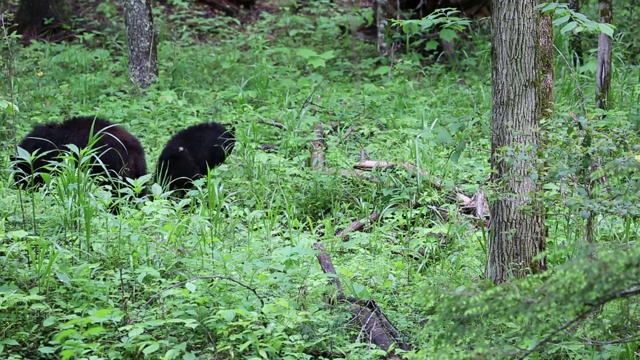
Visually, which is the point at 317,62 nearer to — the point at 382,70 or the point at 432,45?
the point at 382,70

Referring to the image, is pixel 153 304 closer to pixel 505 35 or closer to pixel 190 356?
pixel 190 356

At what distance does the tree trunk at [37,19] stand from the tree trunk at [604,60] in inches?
328

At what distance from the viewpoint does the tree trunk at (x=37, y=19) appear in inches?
451

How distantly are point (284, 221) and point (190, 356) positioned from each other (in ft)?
7.00

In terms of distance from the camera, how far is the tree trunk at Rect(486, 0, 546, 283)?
380cm

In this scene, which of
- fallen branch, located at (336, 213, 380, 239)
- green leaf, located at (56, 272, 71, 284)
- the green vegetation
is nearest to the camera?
the green vegetation

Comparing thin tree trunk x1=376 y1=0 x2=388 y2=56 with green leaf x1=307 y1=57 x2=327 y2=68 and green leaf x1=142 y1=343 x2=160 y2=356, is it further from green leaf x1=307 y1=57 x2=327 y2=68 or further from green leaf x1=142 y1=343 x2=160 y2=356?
green leaf x1=142 y1=343 x2=160 y2=356

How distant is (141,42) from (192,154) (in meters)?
3.30

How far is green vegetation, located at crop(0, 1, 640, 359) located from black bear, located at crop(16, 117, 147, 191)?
0.25 meters

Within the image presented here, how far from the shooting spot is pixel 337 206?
565cm

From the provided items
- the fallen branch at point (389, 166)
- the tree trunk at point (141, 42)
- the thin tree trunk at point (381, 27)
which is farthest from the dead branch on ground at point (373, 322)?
the thin tree trunk at point (381, 27)

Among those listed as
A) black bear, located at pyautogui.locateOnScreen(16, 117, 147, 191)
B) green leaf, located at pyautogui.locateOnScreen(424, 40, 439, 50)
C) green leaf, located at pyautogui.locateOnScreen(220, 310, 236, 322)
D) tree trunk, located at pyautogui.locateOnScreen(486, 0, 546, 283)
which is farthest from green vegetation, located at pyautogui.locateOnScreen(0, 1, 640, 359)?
green leaf, located at pyautogui.locateOnScreen(424, 40, 439, 50)

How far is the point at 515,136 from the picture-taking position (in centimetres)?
389

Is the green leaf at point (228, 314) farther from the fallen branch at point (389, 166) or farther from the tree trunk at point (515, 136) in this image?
the fallen branch at point (389, 166)
